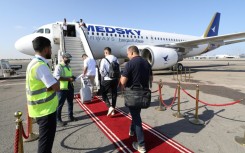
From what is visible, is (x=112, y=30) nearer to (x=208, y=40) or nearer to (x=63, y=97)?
(x=208, y=40)

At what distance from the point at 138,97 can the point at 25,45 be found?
1102cm

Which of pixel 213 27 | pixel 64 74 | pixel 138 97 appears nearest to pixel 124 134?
pixel 138 97

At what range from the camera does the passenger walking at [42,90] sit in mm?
2328

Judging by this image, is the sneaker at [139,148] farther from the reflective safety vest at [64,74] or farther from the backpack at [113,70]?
the reflective safety vest at [64,74]

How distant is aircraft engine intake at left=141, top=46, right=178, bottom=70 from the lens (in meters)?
13.1

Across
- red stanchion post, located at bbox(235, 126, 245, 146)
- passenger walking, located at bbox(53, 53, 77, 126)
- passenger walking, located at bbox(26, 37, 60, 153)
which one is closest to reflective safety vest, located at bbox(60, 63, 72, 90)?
passenger walking, located at bbox(53, 53, 77, 126)

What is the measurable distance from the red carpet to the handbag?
3.06ft

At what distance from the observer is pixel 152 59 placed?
13.0 m

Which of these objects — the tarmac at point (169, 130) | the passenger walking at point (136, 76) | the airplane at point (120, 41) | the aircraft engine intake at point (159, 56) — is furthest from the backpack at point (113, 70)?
the aircraft engine intake at point (159, 56)

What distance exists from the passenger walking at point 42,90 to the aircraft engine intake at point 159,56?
11202 millimetres

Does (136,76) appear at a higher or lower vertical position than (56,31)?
lower

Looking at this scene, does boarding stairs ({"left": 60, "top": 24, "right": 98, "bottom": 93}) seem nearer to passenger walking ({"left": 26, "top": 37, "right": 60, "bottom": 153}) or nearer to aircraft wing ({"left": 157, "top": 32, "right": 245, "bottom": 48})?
passenger walking ({"left": 26, "top": 37, "right": 60, "bottom": 153})

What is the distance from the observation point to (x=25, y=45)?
1130 centimetres

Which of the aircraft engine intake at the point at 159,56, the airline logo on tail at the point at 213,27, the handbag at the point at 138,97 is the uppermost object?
the airline logo on tail at the point at 213,27
